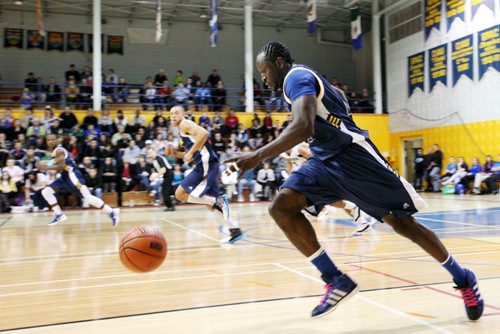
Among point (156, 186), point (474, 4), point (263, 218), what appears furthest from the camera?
point (474, 4)

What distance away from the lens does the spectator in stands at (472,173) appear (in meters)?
16.2

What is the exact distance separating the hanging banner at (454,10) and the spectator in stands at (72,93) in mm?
14194

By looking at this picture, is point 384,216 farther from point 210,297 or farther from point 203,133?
point 203,133

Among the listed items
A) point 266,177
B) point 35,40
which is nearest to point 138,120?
point 266,177

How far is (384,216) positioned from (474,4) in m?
16.7

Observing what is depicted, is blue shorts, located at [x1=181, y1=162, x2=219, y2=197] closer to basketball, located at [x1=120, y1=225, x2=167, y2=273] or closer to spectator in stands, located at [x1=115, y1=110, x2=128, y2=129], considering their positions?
basketball, located at [x1=120, y1=225, x2=167, y2=273]

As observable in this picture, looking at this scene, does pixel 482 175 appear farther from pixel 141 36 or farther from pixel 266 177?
pixel 141 36

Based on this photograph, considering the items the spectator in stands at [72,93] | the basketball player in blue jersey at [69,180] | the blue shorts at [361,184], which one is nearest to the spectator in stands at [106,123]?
the spectator in stands at [72,93]

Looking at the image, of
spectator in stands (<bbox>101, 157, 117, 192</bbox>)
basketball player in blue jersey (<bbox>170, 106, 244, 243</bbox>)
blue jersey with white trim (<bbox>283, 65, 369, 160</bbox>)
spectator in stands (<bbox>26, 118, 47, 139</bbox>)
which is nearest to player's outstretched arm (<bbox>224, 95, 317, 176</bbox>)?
blue jersey with white trim (<bbox>283, 65, 369, 160</bbox>)

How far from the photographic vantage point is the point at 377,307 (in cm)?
310

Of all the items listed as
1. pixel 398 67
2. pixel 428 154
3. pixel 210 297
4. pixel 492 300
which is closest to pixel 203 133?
pixel 210 297

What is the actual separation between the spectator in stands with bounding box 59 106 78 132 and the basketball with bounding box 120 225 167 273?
13.0m

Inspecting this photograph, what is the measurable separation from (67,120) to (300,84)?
14477mm

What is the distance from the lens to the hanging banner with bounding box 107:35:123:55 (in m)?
21.8
